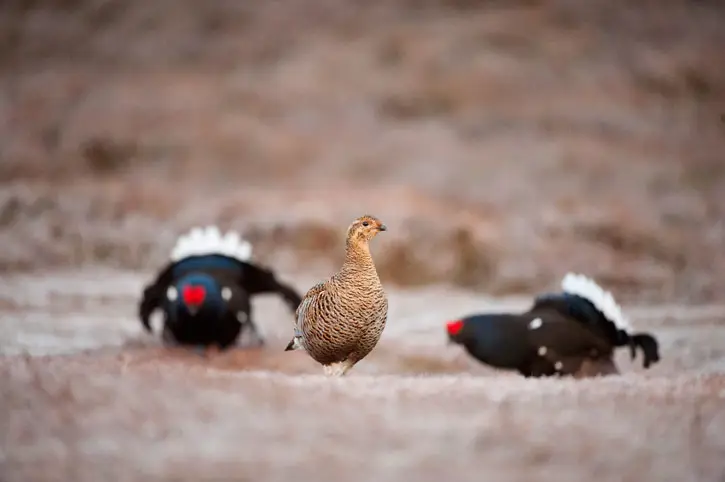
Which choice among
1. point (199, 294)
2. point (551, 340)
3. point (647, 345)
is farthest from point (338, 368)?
point (647, 345)

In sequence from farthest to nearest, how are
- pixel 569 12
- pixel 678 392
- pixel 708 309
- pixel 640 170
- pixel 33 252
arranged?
1. pixel 569 12
2. pixel 640 170
3. pixel 33 252
4. pixel 708 309
5. pixel 678 392

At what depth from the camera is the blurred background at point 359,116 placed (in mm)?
4238

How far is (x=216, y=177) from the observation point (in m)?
4.68

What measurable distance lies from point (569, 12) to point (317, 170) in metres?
1.50

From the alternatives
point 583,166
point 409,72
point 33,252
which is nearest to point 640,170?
point 583,166

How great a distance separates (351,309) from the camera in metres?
1.62

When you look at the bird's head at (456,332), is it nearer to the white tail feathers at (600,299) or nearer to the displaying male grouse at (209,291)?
the white tail feathers at (600,299)

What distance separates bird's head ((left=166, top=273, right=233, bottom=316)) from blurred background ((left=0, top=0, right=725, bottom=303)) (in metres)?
1.52

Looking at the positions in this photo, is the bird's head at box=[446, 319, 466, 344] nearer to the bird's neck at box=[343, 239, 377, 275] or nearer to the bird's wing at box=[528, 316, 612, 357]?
the bird's wing at box=[528, 316, 612, 357]

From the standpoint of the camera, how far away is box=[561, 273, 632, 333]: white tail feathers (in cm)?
230

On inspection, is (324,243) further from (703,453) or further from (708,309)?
(703,453)

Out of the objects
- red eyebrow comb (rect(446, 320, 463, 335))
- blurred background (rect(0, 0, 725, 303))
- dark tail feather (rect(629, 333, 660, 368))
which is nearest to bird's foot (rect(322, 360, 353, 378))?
red eyebrow comb (rect(446, 320, 463, 335))

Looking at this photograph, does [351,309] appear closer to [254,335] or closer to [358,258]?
[358,258]

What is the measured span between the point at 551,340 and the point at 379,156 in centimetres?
268
